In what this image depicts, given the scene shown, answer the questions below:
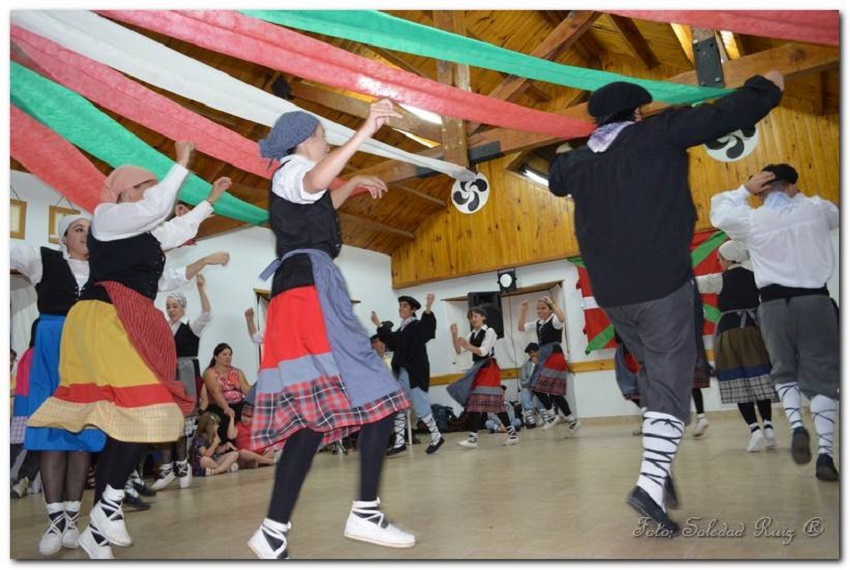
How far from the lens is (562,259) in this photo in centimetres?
777

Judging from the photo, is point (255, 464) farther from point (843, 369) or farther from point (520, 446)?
point (843, 369)

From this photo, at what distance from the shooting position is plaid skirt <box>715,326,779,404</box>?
3180 millimetres

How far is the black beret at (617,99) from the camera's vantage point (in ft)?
5.30

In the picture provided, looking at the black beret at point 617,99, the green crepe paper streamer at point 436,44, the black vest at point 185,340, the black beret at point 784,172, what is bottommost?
the black vest at point 185,340

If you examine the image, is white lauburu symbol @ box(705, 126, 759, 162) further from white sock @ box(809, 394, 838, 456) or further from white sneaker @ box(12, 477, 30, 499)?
white sneaker @ box(12, 477, 30, 499)

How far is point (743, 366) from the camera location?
3.22m

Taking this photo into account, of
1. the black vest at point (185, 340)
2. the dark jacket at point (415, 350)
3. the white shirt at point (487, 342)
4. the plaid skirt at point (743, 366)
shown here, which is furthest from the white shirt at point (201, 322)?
the plaid skirt at point (743, 366)

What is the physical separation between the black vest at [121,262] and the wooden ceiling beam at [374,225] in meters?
3.17

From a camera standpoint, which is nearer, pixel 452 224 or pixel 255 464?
pixel 255 464

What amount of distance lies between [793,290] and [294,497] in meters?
1.83

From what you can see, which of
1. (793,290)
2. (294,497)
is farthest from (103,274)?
(793,290)

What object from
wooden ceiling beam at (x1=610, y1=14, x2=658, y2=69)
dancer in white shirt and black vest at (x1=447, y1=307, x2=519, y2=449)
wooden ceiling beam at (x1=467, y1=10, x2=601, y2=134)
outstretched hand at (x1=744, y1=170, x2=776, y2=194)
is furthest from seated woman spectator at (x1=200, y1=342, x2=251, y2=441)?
wooden ceiling beam at (x1=610, y1=14, x2=658, y2=69)

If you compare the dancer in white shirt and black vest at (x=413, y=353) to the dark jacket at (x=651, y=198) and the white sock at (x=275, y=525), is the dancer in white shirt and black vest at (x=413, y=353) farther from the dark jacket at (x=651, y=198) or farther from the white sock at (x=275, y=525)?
the white sock at (x=275, y=525)

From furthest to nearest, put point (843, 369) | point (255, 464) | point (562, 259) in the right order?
point (562, 259), point (255, 464), point (843, 369)
